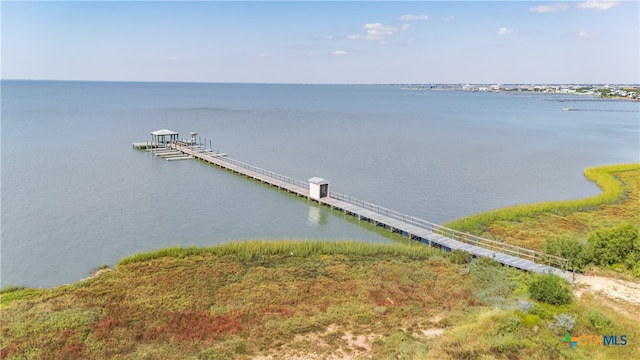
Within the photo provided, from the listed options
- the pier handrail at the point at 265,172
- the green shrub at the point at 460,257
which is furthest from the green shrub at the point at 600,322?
the pier handrail at the point at 265,172

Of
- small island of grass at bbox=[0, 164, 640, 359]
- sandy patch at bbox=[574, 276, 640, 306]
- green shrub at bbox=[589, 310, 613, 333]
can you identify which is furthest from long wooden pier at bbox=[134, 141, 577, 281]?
green shrub at bbox=[589, 310, 613, 333]

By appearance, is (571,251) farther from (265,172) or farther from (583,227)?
(265,172)

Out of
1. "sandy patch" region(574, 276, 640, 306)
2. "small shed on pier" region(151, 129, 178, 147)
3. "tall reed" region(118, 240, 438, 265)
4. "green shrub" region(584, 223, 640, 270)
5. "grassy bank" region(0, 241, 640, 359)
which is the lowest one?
"grassy bank" region(0, 241, 640, 359)

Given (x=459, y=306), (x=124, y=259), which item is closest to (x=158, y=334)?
(x=124, y=259)

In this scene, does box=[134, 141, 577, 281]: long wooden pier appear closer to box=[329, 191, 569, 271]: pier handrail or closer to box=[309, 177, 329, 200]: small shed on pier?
box=[329, 191, 569, 271]: pier handrail

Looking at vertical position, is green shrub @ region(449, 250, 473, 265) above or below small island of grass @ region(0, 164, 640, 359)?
above

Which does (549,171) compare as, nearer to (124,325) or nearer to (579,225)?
(579,225)

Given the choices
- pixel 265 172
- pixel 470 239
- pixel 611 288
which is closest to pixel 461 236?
pixel 470 239

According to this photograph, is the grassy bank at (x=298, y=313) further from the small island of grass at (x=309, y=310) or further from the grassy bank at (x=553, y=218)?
the grassy bank at (x=553, y=218)
